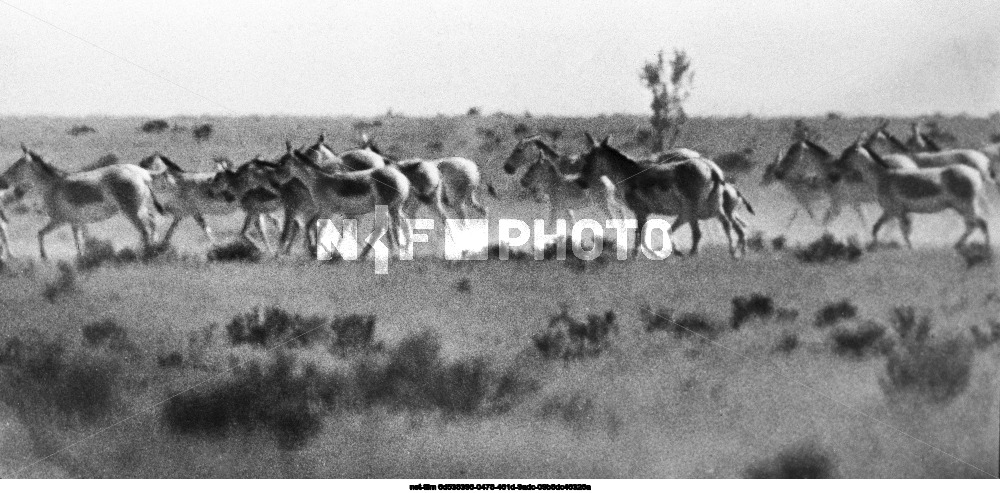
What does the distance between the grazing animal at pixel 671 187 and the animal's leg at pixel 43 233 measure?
4.18m

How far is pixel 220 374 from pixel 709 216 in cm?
397

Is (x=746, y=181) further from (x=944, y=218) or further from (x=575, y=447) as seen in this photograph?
(x=575, y=447)

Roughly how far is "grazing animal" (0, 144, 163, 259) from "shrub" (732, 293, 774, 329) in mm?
4560

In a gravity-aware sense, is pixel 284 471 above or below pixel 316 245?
below

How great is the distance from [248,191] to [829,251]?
4.52m

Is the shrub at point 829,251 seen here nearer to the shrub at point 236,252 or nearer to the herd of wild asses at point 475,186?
the herd of wild asses at point 475,186

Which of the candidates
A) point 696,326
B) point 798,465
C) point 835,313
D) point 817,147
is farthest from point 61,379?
point 817,147

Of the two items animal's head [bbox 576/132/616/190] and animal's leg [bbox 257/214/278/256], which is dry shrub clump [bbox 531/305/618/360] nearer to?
animal's head [bbox 576/132/616/190]

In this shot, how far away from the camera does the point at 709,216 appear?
25.0 feet

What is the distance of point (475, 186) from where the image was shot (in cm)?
771

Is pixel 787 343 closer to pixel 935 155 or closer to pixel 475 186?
pixel 935 155

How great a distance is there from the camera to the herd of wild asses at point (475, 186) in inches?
299

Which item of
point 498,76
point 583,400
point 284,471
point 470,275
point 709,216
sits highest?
point 498,76

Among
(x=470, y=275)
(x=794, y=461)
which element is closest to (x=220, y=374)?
(x=470, y=275)
